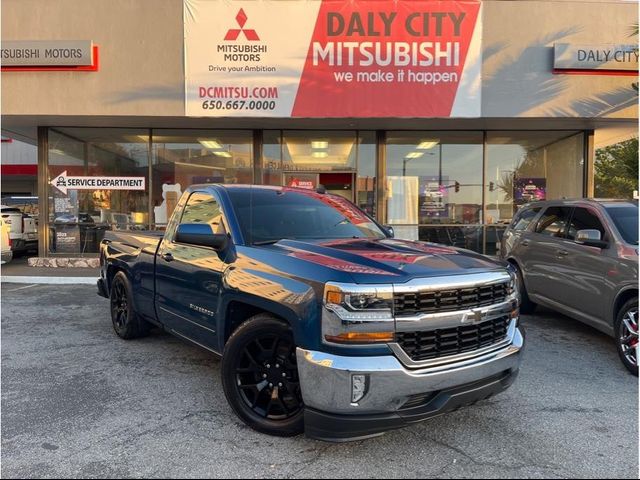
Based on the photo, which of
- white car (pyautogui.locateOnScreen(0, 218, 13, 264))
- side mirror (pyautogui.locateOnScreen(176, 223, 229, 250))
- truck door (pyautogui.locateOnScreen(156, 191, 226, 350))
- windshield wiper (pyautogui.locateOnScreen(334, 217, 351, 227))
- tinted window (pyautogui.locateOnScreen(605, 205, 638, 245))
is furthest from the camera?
white car (pyautogui.locateOnScreen(0, 218, 13, 264))

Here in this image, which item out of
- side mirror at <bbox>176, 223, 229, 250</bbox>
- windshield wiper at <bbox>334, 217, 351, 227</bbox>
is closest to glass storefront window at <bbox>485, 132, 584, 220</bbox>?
windshield wiper at <bbox>334, 217, 351, 227</bbox>

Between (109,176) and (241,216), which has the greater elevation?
(109,176)

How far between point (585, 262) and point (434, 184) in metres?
7.75

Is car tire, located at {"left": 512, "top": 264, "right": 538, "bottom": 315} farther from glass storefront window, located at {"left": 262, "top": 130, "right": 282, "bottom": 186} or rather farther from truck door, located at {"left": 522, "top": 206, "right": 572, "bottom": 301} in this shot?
glass storefront window, located at {"left": 262, "top": 130, "right": 282, "bottom": 186}

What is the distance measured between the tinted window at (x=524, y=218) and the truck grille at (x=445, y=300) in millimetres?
4346

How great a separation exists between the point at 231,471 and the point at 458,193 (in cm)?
1144

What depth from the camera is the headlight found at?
2811 mm

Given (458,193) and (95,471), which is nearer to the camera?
(95,471)

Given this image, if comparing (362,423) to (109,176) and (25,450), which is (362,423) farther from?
(109,176)

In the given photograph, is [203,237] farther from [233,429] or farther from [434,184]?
[434,184]

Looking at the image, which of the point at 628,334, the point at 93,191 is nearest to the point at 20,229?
the point at 93,191

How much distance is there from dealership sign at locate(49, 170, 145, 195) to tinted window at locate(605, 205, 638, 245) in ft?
37.6

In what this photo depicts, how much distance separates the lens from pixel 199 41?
1068 cm

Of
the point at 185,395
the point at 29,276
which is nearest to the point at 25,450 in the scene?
the point at 185,395
